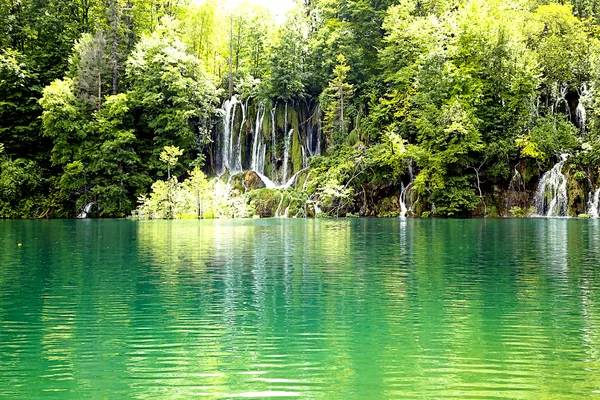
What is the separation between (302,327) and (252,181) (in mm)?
37863

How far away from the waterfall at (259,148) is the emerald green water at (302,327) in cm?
3227

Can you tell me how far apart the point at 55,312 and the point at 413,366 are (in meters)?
5.18

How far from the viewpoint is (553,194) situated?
35375 mm

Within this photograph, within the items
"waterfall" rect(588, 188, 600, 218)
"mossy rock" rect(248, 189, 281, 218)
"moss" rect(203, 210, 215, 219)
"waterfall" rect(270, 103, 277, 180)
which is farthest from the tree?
"waterfall" rect(588, 188, 600, 218)

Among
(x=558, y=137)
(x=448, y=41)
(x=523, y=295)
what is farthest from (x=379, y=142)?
(x=523, y=295)

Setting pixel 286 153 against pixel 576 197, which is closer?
pixel 576 197

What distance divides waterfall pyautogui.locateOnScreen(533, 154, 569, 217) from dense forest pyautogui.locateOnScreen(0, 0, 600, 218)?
0.13 metres

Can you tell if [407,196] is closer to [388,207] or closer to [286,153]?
[388,207]

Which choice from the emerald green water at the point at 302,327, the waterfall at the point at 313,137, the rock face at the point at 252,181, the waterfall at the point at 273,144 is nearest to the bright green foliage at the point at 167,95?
the rock face at the point at 252,181

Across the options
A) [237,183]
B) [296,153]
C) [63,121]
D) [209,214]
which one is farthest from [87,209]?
[296,153]

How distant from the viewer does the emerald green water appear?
463cm

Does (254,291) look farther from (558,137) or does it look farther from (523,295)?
(558,137)

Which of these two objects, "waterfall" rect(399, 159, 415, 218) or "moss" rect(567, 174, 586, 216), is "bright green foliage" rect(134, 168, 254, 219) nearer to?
"waterfall" rect(399, 159, 415, 218)

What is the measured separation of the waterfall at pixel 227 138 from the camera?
46866 mm
